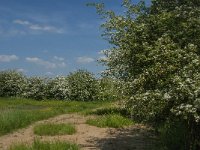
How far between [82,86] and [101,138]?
33163 mm

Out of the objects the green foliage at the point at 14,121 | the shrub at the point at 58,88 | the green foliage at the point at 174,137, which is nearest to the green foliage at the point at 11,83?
the shrub at the point at 58,88

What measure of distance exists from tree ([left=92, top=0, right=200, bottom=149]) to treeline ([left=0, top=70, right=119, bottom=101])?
105 feet

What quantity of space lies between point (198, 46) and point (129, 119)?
1045 cm

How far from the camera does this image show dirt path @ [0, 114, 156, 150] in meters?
18.2

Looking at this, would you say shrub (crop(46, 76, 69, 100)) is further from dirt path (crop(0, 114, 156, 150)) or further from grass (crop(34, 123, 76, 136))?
grass (crop(34, 123, 76, 136))

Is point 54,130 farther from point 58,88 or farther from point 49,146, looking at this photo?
point 58,88

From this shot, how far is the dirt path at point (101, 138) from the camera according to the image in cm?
1823

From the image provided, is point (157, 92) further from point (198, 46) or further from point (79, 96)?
point (79, 96)

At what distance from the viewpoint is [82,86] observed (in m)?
53.1

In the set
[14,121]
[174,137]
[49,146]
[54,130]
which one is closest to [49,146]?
[49,146]

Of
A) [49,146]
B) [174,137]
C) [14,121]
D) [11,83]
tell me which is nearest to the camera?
[49,146]

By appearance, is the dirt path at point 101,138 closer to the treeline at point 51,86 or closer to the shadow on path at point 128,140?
the shadow on path at point 128,140

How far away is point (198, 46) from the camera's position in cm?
1499

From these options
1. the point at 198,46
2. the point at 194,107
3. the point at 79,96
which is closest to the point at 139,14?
the point at 198,46
